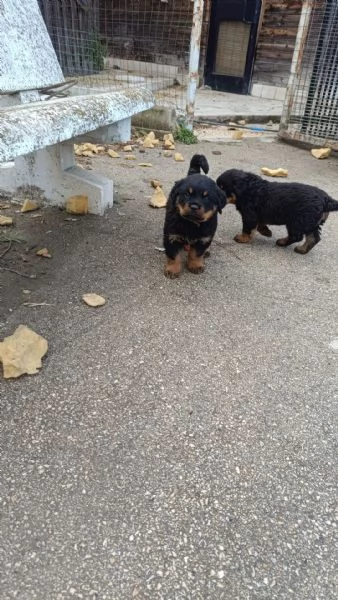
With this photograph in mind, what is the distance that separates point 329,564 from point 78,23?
8.54 metres

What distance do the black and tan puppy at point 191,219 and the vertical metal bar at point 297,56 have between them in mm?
4607

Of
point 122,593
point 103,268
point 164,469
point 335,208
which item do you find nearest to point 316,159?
point 335,208

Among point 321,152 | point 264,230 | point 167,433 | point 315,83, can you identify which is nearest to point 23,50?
point 264,230

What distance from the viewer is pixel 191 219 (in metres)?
2.57

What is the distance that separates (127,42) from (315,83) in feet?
19.0

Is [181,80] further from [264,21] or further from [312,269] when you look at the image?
[312,269]

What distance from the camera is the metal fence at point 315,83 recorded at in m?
5.92

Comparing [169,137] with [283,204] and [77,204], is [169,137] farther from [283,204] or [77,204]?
[283,204]

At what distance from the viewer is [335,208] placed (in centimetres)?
314

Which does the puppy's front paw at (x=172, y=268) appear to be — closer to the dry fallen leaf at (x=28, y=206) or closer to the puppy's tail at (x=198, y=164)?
the puppy's tail at (x=198, y=164)

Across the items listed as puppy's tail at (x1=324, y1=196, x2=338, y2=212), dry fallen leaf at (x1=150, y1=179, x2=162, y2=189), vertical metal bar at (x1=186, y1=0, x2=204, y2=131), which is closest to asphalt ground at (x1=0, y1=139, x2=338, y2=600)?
puppy's tail at (x1=324, y1=196, x2=338, y2=212)

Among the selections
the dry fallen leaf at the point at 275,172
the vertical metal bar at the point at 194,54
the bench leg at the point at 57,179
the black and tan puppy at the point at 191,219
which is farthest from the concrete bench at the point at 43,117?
the vertical metal bar at the point at 194,54

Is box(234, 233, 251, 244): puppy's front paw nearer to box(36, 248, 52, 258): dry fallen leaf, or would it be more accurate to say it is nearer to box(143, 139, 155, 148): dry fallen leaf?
box(36, 248, 52, 258): dry fallen leaf

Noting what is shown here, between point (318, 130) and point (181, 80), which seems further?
point (181, 80)
